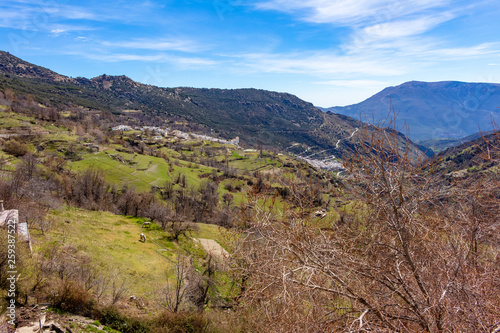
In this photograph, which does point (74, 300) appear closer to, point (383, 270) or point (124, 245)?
point (124, 245)

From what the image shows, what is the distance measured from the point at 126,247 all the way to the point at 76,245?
4813 mm

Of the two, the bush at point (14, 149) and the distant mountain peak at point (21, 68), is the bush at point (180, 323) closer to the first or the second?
the bush at point (14, 149)

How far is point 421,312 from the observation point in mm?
3633

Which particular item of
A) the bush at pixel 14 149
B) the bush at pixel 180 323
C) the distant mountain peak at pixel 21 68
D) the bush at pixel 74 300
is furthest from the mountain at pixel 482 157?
the distant mountain peak at pixel 21 68

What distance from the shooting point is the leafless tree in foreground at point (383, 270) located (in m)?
3.58

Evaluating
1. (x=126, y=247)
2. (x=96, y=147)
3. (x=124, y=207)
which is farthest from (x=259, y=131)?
(x=126, y=247)

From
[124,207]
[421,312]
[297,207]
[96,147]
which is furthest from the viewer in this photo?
[96,147]

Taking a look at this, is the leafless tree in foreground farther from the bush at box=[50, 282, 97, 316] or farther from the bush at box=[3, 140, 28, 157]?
the bush at box=[3, 140, 28, 157]

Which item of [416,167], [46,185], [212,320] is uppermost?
[416,167]

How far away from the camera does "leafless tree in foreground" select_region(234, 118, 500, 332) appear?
358 centimetres

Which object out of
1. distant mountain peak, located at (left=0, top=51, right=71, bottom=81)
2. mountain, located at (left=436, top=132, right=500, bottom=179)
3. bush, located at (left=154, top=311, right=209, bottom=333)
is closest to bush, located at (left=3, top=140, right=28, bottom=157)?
bush, located at (left=154, top=311, right=209, bottom=333)

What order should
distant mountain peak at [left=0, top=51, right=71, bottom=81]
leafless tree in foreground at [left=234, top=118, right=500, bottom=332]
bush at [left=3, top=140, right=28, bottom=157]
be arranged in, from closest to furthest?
1. leafless tree in foreground at [left=234, top=118, right=500, bottom=332]
2. bush at [left=3, top=140, right=28, bottom=157]
3. distant mountain peak at [left=0, top=51, right=71, bottom=81]

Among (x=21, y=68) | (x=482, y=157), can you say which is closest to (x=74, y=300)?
(x=482, y=157)

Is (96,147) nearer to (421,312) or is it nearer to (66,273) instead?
(66,273)
